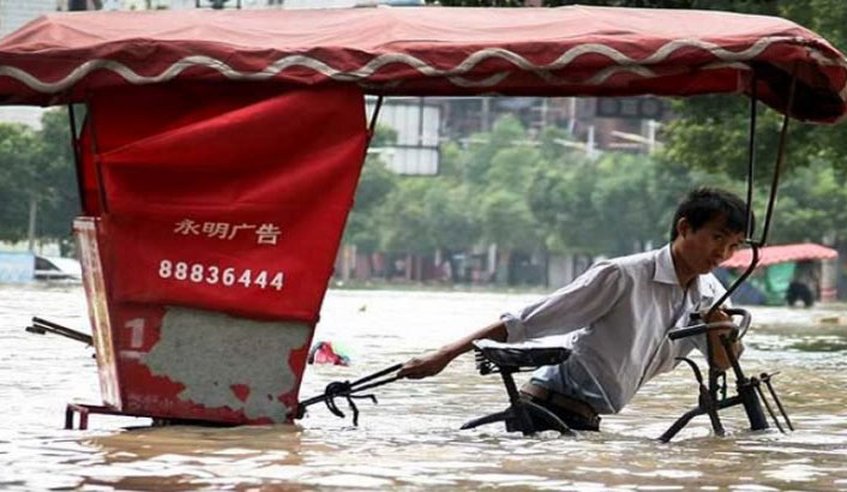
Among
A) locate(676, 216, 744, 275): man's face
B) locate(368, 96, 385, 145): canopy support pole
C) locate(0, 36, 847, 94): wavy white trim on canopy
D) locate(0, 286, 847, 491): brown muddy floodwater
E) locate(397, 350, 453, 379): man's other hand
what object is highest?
locate(0, 36, 847, 94): wavy white trim on canopy

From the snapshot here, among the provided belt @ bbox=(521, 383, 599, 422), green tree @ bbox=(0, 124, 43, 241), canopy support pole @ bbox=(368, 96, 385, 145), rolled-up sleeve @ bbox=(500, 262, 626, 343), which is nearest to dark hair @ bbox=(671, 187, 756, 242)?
rolled-up sleeve @ bbox=(500, 262, 626, 343)

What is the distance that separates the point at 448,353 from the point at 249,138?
1363 millimetres

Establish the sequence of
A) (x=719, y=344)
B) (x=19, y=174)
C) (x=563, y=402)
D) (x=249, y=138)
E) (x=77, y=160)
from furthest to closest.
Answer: (x=19, y=174) < (x=77, y=160) < (x=249, y=138) < (x=563, y=402) < (x=719, y=344)

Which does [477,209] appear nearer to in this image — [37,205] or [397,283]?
[397,283]

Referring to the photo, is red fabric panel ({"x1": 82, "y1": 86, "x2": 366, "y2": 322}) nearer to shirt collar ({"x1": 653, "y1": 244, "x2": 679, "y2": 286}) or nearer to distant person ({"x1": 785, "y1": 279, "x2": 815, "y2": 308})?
shirt collar ({"x1": 653, "y1": 244, "x2": 679, "y2": 286})

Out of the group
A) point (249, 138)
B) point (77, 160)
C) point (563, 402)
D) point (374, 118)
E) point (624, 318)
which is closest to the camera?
point (624, 318)

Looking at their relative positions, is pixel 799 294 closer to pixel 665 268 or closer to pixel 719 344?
pixel 719 344

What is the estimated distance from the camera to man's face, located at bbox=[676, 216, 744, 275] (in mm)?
8578

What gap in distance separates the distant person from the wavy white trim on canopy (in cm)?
5763

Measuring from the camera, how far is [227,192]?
9.20 m

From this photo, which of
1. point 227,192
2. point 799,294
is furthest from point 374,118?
point 799,294

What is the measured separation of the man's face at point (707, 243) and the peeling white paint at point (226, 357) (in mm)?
1699

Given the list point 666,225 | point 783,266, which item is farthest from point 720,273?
point 666,225

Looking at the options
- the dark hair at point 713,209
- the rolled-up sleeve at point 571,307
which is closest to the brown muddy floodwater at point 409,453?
the rolled-up sleeve at point 571,307
